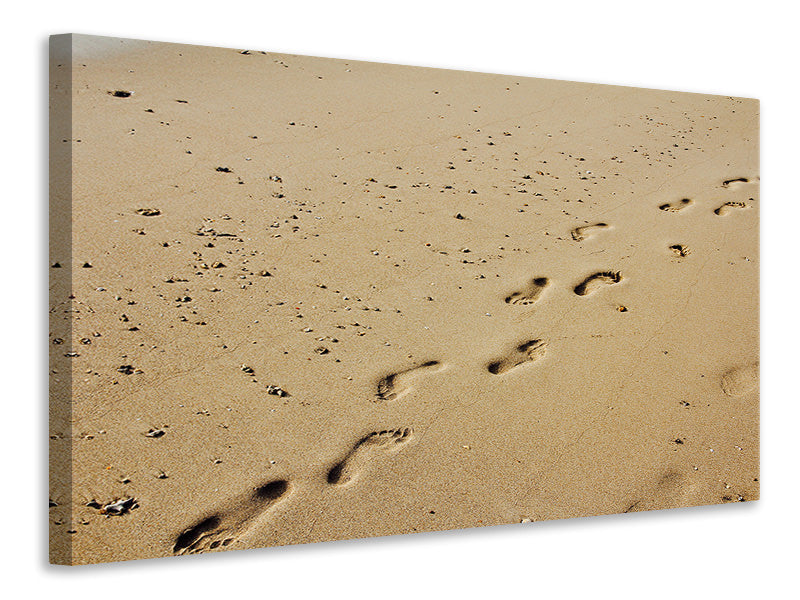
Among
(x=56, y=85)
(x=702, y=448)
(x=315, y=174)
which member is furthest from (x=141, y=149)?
(x=702, y=448)

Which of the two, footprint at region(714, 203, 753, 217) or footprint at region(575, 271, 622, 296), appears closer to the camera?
footprint at region(575, 271, 622, 296)

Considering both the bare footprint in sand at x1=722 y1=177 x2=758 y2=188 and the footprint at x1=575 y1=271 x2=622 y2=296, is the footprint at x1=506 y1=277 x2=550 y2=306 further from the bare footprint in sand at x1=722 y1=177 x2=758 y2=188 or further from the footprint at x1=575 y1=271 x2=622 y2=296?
the bare footprint in sand at x1=722 y1=177 x2=758 y2=188

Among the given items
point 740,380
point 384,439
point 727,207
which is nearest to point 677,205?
point 727,207

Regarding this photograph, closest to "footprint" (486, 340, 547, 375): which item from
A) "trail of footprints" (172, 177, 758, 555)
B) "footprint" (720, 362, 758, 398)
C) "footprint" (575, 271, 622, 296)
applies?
"trail of footprints" (172, 177, 758, 555)

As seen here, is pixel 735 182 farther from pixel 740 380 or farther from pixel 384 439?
pixel 384 439

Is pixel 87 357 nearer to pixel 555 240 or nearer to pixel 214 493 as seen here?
pixel 214 493

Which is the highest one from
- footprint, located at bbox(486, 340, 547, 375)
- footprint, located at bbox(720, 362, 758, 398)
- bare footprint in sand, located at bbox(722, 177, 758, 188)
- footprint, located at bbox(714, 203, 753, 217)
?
bare footprint in sand, located at bbox(722, 177, 758, 188)

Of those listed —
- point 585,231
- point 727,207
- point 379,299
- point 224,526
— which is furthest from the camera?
point 727,207
